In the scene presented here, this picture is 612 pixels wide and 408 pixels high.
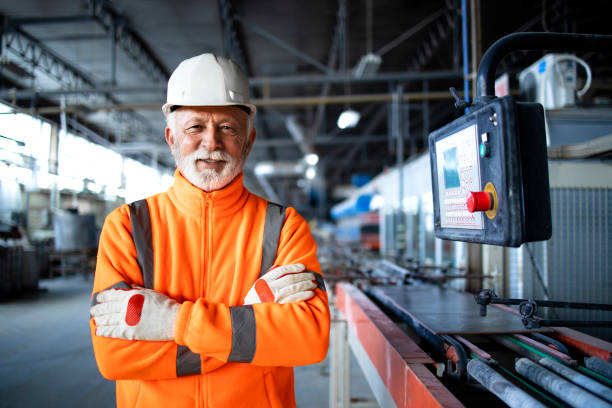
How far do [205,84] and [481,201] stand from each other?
808 mm

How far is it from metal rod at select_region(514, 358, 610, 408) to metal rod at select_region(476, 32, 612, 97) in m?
0.74

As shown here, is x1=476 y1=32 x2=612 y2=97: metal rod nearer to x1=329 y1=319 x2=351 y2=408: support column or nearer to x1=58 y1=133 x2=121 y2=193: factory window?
x1=329 y1=319 x2=351 y2=408: support column

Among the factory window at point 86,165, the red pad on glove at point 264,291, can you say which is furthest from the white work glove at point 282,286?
the factory window at point 86,165

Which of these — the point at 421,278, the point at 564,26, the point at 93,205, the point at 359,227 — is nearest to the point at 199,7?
the point at 564,26

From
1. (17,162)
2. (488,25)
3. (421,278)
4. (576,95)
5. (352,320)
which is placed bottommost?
(352,320)

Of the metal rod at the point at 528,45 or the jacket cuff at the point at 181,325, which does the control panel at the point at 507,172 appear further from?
the jacket cuff at the point at 181,325

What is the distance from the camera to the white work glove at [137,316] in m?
0.85

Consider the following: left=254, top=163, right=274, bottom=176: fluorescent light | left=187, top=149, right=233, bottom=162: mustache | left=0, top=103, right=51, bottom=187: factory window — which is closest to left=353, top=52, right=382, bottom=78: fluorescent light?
left=0, top=103, right=51, bottom=187: factory window

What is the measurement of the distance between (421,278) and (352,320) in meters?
0.68

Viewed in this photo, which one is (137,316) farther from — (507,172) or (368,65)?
(368,65)

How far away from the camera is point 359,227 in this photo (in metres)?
12.1

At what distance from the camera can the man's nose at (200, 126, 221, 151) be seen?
1.02 metres

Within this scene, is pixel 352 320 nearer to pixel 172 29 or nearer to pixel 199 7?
pixel 199 7

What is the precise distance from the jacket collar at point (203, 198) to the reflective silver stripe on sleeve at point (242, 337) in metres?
0.35
